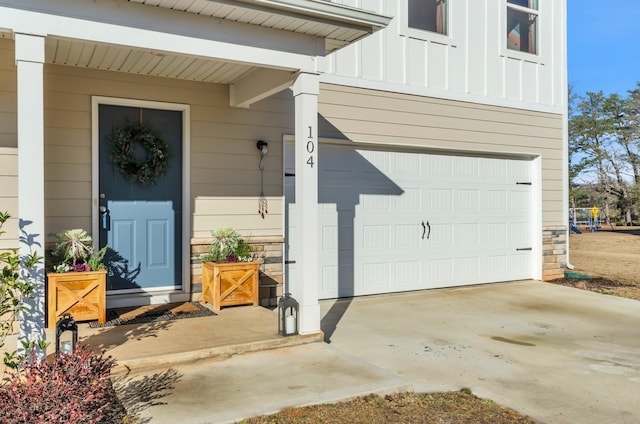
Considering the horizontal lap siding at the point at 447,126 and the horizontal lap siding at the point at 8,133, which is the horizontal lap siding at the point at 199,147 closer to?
the horizontal lap siding at the point at 8,133

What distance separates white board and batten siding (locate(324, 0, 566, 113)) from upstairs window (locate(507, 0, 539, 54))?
0.11 meters

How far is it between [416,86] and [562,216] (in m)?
3.46

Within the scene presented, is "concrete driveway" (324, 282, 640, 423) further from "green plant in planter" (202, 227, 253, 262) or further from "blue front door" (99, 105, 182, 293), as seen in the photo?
"blue front door" (99, 105, 182, 293)

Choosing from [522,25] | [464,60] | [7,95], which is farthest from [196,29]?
[522,25]

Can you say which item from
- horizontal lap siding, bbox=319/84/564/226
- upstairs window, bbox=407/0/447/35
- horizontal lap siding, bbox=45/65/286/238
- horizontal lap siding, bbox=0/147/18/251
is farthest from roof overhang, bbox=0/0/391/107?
upstairs window, bbox=407/0/447/35

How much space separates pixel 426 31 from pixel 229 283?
176 inches

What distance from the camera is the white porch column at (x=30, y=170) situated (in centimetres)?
348

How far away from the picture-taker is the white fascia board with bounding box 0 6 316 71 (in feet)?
11.6

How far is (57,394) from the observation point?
254cm

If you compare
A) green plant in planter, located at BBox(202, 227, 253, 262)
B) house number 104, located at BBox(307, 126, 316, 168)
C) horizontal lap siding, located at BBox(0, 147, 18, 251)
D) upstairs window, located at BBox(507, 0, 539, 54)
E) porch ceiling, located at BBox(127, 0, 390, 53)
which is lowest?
green plant in planter, located at BBox(202, 227, 253, 262)

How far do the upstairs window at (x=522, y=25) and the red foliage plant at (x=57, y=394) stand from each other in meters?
7.64

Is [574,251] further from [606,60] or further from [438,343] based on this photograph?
[606,60]

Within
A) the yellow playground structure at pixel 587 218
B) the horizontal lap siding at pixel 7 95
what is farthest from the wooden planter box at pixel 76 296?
the yellow playground structure at pixel 587 218

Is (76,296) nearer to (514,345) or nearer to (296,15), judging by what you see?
(296,15)
